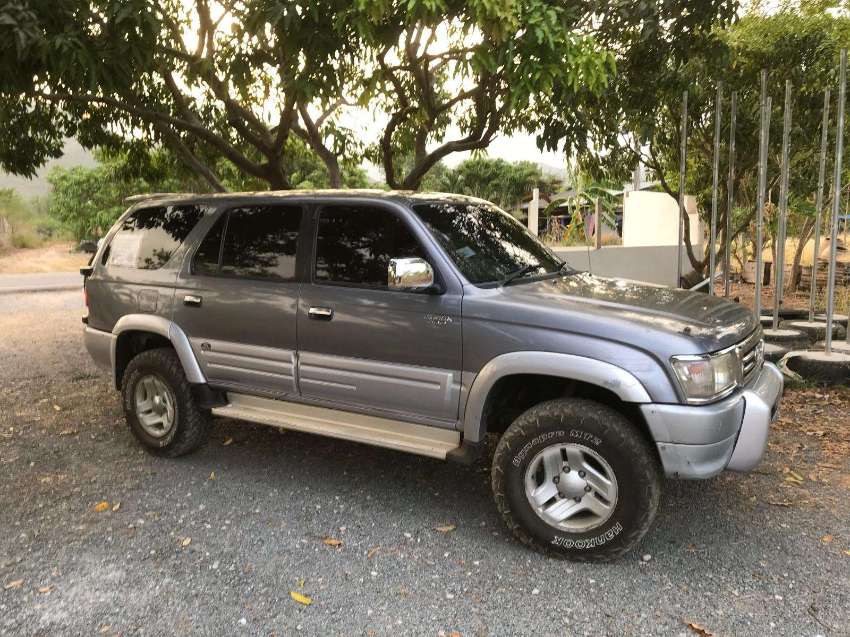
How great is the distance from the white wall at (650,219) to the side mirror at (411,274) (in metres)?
19.1

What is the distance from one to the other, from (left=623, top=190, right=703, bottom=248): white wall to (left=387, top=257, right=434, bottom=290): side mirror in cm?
1915

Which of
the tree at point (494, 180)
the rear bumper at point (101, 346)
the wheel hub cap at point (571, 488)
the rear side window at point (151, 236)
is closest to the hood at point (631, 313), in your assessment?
the wheel hub cap at point (571, 488)

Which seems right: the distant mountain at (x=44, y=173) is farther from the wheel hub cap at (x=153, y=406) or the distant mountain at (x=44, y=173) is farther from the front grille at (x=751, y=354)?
the front grille at (x=751, y=354)

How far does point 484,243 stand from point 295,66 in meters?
2.71

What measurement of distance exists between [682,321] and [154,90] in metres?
7.28

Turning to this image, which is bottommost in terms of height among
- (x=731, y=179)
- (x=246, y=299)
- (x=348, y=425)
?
(x=348, y=425)

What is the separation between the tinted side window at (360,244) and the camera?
410 cm

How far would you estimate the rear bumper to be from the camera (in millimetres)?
5172

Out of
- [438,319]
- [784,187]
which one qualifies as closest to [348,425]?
[438,319]

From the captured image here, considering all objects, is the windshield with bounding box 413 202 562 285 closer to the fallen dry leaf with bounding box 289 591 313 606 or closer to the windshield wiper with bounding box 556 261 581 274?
the windshield wiper with bounding box 556 261 581 274

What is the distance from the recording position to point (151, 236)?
5.13m

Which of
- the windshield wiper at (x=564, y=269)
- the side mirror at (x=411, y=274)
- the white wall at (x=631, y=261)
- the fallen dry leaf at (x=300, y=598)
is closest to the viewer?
the fallen dry leaf at (x=300, y=598)

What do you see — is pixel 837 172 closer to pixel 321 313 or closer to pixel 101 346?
pixel 321 313

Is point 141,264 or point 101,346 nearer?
point 141,264
